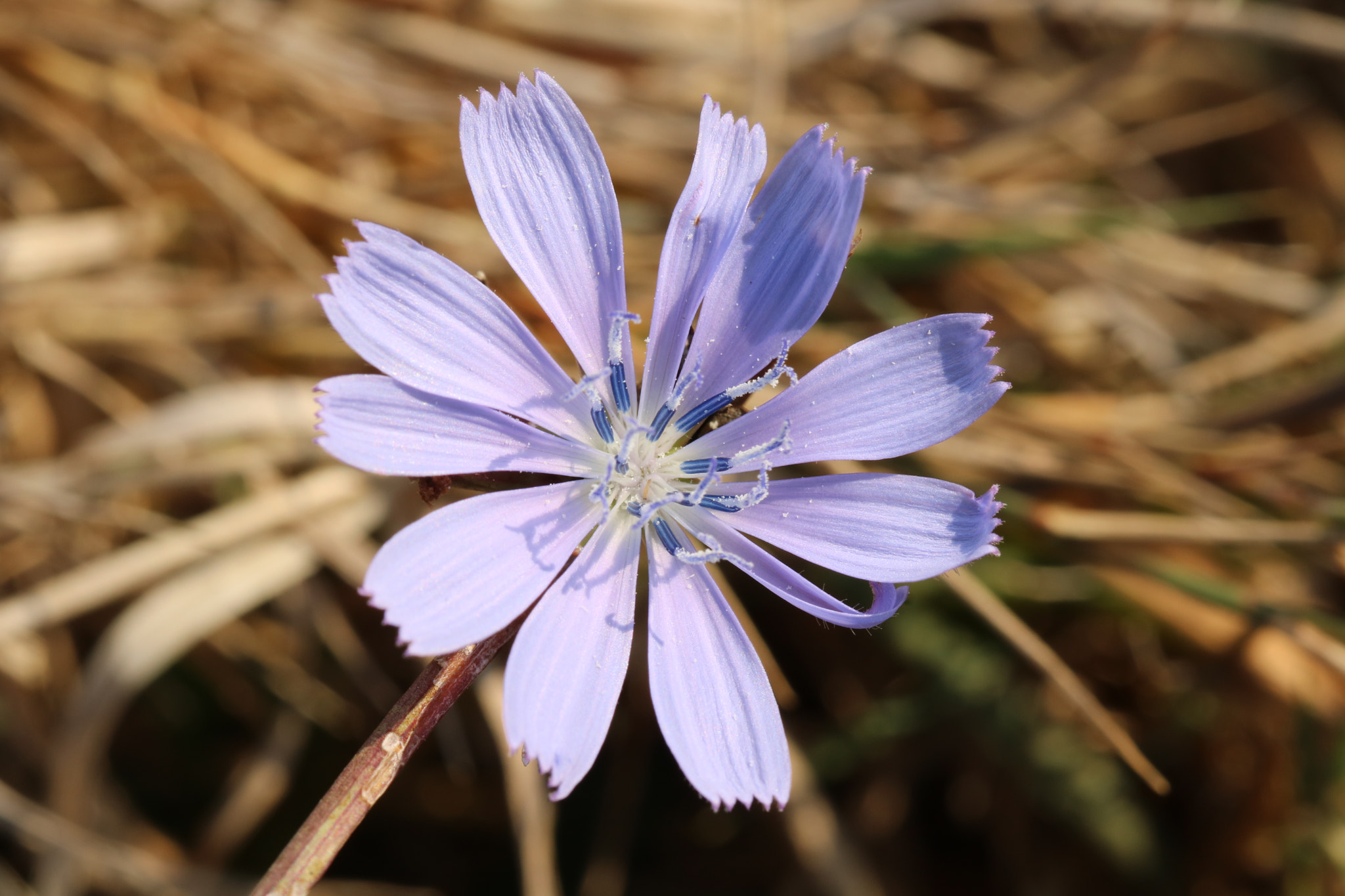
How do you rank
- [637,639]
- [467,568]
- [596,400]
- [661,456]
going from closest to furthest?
[467,568] → [596,400] → [661,456] → [637,639]

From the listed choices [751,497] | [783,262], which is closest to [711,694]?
[751,497]

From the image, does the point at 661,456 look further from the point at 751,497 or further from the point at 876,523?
the point at 876,523

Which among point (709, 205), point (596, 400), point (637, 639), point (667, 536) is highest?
point (709, 205)

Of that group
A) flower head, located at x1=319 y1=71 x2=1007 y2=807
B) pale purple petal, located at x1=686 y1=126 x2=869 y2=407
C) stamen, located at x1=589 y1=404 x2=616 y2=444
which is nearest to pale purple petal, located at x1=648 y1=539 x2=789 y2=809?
flower head, located at x1=319 y1=71 x2=1007 y2=807

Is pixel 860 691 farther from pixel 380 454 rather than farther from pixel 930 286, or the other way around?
pixel 380 454

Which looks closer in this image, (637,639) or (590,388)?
(590,388)

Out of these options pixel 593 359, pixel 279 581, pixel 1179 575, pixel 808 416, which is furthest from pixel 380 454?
pixel 1179 575
